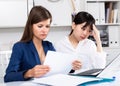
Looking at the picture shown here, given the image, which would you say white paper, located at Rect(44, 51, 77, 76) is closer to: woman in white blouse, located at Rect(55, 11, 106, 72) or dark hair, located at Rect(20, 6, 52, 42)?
dark hair, located at Rect(20, 6, 52, 42)

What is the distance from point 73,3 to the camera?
12.0ft

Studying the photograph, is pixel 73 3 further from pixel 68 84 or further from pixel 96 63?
pixel 68 84

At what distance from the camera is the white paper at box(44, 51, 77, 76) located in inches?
57.9

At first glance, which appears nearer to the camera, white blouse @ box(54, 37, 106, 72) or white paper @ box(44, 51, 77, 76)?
white paper @ box(44, 51, 77, 76)

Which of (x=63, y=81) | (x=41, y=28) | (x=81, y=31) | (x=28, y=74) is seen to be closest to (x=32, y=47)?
(x=41, y=28)

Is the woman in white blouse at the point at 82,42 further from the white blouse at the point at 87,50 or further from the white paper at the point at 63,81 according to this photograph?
the white paper at the point at 63,81

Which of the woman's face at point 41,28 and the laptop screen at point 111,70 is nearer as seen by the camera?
the laptop screen at point 111,70

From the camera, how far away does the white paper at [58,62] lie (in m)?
1.47

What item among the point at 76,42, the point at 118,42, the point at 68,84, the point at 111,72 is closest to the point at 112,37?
the point at 118,42

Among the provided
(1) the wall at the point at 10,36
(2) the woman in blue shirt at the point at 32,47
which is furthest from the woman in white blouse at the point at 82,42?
(1) the wall at the point at 10,36

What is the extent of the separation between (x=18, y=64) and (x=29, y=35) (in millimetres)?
249

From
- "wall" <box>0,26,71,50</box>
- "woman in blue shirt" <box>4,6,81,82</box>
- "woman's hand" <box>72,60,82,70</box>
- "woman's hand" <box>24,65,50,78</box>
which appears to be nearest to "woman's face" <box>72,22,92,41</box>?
"woman in blue shirt" <box>4,6,81,82</box>

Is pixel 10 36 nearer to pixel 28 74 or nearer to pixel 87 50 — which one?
pixel 87 50

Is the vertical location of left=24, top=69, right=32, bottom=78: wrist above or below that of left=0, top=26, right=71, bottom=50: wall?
above
